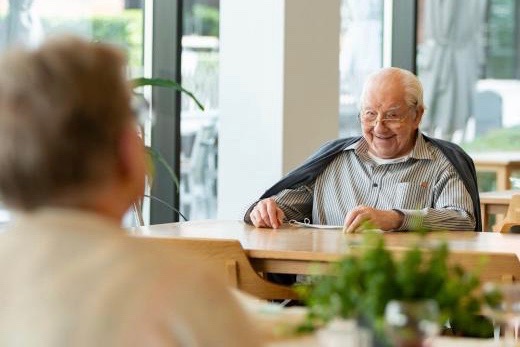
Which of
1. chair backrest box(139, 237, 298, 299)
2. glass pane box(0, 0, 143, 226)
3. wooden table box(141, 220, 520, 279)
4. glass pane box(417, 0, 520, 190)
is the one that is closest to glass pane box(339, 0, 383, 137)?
glass pane box(417, 0, 520, 190)

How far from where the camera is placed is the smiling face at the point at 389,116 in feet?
16.3

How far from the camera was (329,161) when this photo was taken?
5.08 m

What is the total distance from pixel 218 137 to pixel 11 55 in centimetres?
487

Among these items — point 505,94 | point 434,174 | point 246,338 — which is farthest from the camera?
point 505,94

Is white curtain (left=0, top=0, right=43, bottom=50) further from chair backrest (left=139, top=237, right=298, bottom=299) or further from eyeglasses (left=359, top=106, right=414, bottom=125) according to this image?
chair backrest (left=139, top=237, right=298, bottom=299)

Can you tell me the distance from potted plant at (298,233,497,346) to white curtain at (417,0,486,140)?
7.65 m

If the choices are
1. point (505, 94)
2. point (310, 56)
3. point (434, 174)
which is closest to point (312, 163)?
point (434, 174)

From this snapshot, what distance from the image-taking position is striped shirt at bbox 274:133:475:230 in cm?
477

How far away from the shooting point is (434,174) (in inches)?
191

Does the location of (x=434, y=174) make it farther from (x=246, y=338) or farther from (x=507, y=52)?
(x=507, y=52)

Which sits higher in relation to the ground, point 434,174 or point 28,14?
point 28,14

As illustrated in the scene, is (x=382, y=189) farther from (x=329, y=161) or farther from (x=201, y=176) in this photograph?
(x=201, y=176)

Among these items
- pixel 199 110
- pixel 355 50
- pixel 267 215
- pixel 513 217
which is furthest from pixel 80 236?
pixel 355 50

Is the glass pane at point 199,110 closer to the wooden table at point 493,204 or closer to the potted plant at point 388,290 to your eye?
the wooden table at point 493,204
